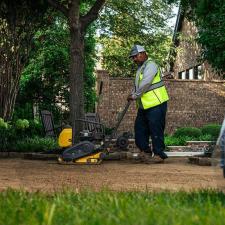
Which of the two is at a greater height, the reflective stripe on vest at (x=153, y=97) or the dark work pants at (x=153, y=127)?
the reflective stripe on vest at (x=153, y=97)

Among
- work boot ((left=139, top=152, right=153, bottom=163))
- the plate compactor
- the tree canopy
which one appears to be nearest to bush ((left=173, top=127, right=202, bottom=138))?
the tree canopy

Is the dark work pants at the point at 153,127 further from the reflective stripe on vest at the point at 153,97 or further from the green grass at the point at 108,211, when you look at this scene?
the green grass at the point at 108,211

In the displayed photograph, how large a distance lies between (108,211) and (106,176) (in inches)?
199

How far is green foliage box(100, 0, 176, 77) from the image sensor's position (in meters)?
32.9

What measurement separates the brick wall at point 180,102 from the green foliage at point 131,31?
20.3 ft

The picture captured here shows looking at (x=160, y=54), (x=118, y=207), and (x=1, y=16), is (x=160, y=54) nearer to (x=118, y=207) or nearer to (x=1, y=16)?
(x=1, y=16)

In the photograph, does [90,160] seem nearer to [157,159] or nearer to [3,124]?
[157,159]

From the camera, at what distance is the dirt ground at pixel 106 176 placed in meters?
7.71

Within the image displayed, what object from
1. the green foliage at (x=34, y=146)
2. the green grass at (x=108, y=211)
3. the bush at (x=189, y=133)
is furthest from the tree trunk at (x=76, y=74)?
the bush at (x=189, y=133)

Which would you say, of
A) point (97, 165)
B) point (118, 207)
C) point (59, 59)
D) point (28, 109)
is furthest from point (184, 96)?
point (118, 207)

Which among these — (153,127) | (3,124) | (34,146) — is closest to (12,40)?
(3,124)

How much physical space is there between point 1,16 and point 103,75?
38.1ft

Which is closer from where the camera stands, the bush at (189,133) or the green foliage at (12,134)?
the green foliage at (12,134)

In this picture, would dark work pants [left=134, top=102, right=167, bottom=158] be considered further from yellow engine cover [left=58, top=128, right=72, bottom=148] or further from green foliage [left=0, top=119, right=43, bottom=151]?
green foliage [left=0, top=119, right=43, bottom=151]
